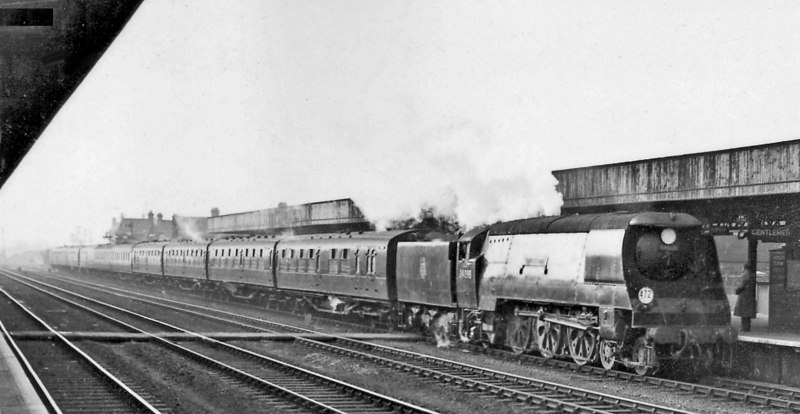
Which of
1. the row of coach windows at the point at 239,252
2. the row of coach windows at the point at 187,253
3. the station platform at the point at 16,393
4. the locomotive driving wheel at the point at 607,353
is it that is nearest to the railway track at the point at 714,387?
the locomotive driving wheel at the point at 607,353

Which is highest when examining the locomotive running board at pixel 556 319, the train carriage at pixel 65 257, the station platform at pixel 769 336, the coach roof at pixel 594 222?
the coach roof at pixel 594 222

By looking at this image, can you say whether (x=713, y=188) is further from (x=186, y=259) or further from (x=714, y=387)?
(x=186, y=259)

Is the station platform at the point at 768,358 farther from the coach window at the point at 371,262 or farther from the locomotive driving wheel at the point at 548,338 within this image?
the coach window at the point at 371,262

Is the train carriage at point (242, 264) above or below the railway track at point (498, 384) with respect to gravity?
above

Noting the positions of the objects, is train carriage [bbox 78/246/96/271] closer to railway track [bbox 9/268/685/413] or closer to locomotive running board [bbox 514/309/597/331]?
railway track [bbox 9/268/685/413]

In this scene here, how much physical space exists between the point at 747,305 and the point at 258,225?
34.7 meters

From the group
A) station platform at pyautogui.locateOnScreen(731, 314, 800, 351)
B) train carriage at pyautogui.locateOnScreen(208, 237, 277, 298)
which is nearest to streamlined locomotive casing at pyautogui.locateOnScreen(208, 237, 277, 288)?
train carriage at pyautogui.locateOnScreen(208, 237, 277, 298)

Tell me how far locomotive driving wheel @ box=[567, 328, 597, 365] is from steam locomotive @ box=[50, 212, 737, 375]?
3 centimetres

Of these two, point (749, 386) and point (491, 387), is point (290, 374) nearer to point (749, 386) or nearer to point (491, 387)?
point (491, 387)

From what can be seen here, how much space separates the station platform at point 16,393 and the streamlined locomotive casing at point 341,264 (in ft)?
31.7

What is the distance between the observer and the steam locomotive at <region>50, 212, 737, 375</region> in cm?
1402

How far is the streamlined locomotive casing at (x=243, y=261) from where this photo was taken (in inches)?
1221

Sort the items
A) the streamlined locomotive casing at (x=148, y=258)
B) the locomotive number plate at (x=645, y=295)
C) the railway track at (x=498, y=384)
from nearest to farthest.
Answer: the railway track at (x=498, y=384) → the locomotive number plate at (x=645, y=295) → the streamlined locomotive casing at (x=148, y=258)

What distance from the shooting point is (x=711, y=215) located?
18672 millimetres
